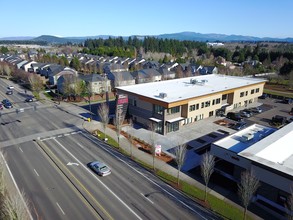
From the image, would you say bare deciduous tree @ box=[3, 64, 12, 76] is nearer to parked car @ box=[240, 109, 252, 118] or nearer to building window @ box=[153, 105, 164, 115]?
building window @ box=[153, 105, 164, 115]

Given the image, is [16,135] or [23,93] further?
[23,93]

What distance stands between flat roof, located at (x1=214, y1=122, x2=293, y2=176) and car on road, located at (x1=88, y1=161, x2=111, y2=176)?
1739cm

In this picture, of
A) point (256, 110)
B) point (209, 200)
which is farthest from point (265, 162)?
point (256, 110)

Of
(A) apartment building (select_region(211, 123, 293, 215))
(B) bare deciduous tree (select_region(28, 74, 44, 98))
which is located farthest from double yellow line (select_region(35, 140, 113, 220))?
(B) bare deciduous tree (select_region(28, 74, 44, 98))

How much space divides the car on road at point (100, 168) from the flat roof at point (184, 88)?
66.2 ft

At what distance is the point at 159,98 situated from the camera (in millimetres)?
50625

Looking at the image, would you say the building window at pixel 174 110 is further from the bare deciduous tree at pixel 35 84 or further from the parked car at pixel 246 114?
the bare deciduous tree at pixel 35 84

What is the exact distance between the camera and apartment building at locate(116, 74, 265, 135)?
163ft

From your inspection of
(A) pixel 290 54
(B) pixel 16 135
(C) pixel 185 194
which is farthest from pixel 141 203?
(A) pixel 290 54

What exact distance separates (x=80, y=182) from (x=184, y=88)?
4001 centimetres

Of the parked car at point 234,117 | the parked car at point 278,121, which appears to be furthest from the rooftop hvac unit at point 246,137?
the parked car at point 278,121

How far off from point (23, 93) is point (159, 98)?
58626mm

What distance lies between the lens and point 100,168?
33.6 meters

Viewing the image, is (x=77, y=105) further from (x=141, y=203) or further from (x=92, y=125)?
(x=141, y=203)
